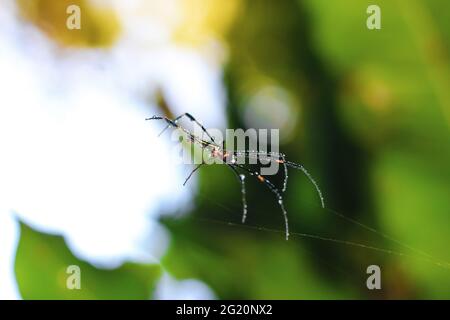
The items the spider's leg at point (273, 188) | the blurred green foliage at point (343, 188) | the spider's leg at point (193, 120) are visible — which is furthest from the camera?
the spider's leg at point (193, 120)

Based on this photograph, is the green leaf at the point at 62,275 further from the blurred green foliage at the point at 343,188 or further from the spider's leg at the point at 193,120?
the spider's leg at the point at 193,120

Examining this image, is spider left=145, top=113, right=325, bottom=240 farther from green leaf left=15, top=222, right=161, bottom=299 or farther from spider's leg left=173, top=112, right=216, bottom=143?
green leaf left=15, top=222, right=161, bottom=299

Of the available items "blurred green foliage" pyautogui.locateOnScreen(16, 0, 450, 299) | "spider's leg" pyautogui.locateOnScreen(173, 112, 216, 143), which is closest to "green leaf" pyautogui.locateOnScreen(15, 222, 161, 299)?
"blurred green foliage" pyautogui.locateOnScreen(16, 0, 450, 299)

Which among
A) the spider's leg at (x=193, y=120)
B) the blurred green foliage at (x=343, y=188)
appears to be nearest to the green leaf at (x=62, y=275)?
the blurred green foliage at (x=343, y=188)

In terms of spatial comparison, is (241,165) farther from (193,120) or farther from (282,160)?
(193,120)

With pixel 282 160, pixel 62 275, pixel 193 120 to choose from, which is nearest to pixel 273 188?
pixel 282 160

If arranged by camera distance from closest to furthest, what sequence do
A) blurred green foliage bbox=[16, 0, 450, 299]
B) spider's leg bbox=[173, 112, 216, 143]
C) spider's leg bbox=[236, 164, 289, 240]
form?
1. blurred green foliage bbox=[16, 0, 450, 299]
2. spider's leg bbox=[236, 164, 289, 240]
3. spider's leg bbox=[173, 112, 216, 143]
